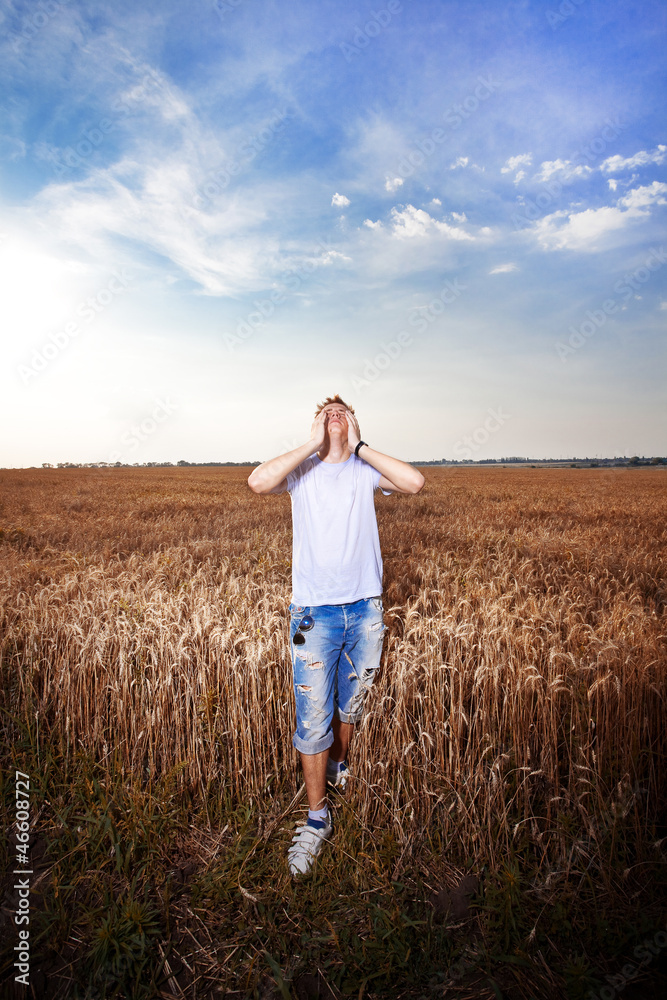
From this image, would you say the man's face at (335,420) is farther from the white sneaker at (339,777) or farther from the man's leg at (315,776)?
the white sneaker at (339,777)

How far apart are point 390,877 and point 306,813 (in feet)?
2.08

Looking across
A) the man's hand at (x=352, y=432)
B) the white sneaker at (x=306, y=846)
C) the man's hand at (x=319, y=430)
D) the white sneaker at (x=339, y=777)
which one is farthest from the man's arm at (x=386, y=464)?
the white sneaker at (x=306, y=846)

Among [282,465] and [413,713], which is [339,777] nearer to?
[413,713]

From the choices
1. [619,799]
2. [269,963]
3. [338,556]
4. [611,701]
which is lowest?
[269,963]

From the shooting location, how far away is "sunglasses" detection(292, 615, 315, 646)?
2684 mm

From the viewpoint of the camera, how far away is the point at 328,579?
2.72m

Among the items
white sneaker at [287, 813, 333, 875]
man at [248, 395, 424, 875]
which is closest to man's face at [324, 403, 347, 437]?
man at [248, 395, 424, 875]

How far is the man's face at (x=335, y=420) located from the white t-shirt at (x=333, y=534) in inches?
7.0

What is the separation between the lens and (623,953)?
215 cm

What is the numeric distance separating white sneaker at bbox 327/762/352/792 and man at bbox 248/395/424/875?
0.03 m

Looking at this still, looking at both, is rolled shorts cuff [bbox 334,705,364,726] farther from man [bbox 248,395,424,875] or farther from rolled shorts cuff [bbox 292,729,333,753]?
rolled shorts cuff [bbox 292,729,333,753]

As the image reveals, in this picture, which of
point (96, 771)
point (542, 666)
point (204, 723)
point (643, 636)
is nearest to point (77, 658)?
point (96, 771)

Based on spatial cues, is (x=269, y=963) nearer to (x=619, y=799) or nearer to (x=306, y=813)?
(x=306, y=813)

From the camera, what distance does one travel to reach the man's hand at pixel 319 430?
2.71 meters
